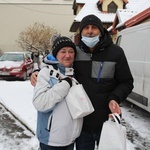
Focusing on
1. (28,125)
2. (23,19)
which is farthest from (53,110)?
(23,19)

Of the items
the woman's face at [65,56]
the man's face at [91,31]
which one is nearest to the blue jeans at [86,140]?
the woman's face at [65,56]

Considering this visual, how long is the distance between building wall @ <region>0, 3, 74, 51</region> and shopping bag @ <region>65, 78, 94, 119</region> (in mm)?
47472

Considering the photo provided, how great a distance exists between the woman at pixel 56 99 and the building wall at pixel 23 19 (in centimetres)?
4733

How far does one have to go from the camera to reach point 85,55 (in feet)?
8.13

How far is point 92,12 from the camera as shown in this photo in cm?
2795

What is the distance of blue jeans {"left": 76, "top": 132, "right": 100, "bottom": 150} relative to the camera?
8.51ft

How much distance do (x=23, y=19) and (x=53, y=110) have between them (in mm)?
49821

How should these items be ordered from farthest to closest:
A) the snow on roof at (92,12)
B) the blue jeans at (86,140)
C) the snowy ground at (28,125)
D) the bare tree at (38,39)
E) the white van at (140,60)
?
1. the bare tree at (38,39)
2. the snow on roof at (92,12)
3. the white van at (140,60)
4. the snowy ground at (28,125)
5. the blue jeans at (86,140)

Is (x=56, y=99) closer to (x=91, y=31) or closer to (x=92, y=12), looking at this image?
(x=91, y=31)

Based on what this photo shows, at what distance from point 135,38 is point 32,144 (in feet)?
11.3

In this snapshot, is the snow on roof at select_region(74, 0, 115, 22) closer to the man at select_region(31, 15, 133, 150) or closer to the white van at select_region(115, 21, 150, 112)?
the white van at select_region(115, 21, 150, 112)

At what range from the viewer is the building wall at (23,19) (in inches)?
1955

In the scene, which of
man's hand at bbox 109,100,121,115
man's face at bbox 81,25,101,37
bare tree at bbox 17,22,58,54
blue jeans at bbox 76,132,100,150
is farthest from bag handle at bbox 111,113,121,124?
bare tree at bbox 17,22,58,54

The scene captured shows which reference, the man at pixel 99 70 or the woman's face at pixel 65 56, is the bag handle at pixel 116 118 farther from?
the woman's face at pixel 65 56
